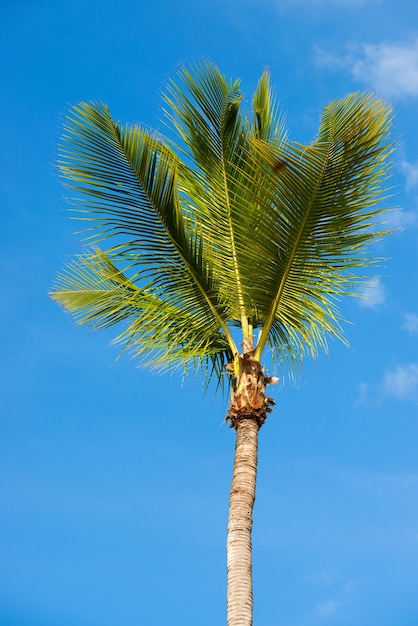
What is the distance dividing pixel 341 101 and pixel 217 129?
1861 millimetres

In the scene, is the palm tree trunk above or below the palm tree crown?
below

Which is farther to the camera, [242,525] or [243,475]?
[243,475]

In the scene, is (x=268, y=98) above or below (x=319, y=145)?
above

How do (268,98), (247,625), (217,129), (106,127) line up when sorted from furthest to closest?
(268,98) → (217,129) → (106,127) → (247,625)

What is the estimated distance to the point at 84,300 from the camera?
417 inches

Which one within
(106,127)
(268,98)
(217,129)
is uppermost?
(268,98)

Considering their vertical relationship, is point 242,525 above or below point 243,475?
below

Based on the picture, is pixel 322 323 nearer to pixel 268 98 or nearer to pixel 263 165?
pixel 263 165

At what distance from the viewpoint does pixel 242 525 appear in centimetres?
806

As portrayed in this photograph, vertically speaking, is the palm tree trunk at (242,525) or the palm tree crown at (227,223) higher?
the palm tree crown at (227,223)

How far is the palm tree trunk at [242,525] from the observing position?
759 centimetres

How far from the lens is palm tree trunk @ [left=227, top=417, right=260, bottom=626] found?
24.9 ft

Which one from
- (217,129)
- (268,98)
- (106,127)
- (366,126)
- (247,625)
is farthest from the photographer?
(268,98)

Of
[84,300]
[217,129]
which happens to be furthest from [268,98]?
[84,300]
